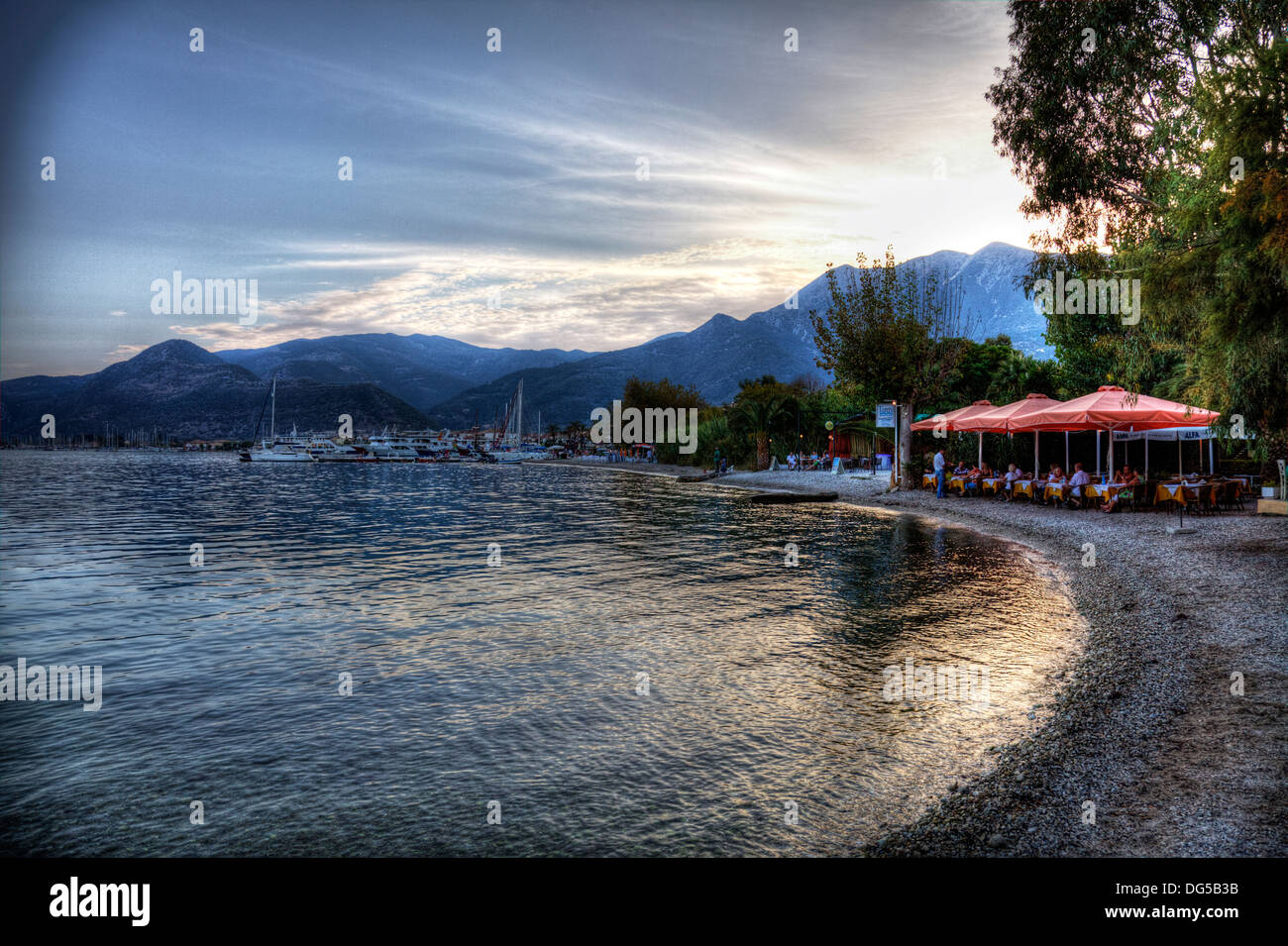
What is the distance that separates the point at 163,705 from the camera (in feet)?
25.9

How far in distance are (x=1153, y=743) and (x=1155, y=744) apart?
20 mm

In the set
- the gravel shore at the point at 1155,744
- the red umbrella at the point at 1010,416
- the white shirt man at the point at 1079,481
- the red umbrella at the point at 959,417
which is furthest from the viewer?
the red umbrella at the point at 959,417

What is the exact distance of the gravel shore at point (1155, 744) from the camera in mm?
4457

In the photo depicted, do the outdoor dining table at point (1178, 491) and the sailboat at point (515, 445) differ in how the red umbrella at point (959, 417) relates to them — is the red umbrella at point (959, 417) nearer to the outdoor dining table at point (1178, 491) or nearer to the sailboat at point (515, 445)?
the outdoor dining table at point (1178, 491)

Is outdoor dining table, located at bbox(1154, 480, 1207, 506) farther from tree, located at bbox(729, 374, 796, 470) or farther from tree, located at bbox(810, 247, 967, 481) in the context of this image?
tree, located at bbox(729, 374, 796, 470)

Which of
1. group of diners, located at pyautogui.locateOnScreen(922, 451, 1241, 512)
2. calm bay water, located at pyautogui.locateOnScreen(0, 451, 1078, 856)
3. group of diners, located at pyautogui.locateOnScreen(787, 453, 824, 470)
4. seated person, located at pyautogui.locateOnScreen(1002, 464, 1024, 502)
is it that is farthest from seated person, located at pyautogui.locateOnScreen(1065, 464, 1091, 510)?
group of diners, located at pyautogui.locateOnScreen(787, 453, 824, 470)

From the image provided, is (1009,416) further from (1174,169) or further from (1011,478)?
(1174,169)

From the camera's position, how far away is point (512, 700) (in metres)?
7.72

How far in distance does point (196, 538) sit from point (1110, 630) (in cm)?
2566

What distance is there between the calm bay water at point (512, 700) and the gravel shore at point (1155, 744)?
1.46 feet

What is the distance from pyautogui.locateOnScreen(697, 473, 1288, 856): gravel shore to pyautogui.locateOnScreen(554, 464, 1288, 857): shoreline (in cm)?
1

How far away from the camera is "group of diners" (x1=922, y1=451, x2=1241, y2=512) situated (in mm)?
20812

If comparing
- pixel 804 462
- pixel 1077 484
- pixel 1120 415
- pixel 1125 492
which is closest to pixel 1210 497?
pixel 1125 492

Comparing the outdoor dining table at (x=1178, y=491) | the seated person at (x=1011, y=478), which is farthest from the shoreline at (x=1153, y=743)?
the seated person at (x=1011, y=478)
